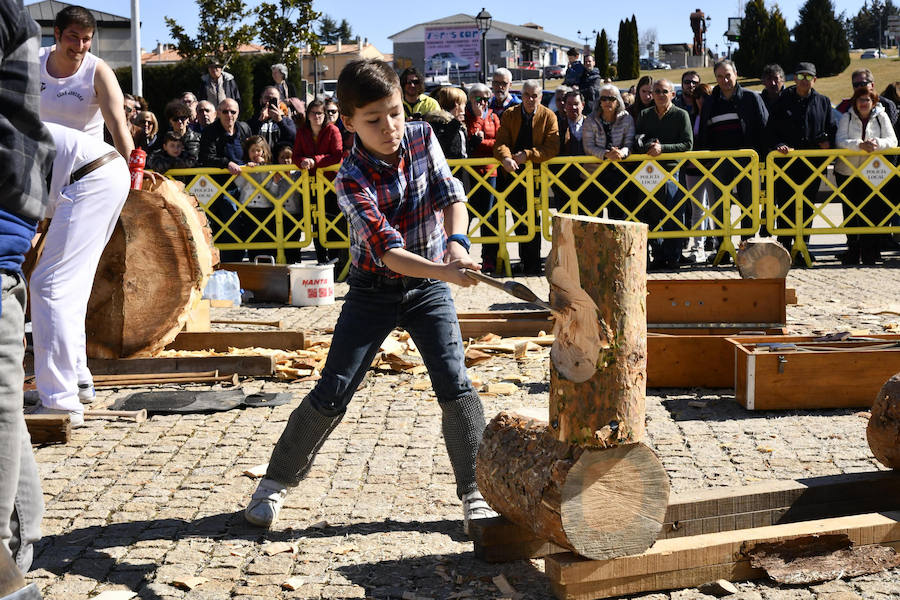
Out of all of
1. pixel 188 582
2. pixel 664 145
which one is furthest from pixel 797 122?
pixel 188 582

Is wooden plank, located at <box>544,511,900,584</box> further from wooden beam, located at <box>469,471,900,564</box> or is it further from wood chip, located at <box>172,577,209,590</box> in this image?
wood chip, located at <box>172,577,209,590</box>

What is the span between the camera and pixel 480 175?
12.2 m

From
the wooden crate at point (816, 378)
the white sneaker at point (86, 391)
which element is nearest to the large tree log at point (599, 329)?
the wooden crate at point (816, 378)

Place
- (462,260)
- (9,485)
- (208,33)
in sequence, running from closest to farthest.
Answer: (9,485), (462,260), (208,33)

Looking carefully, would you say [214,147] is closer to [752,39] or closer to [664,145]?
[664,145]

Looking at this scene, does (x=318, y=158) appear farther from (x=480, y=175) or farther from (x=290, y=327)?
(x=290, y=327)

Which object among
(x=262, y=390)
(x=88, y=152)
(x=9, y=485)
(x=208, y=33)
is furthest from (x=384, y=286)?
(x=208, y=33)

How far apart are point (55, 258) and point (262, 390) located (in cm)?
181

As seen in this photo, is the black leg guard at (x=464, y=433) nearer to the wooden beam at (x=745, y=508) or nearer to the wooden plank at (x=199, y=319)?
the wooden beam at (x=745, y=508)

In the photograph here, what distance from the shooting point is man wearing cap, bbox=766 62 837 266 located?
12.4 metres

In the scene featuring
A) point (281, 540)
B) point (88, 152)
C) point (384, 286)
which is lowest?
point (281, 540)

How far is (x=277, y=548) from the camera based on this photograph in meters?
3.99

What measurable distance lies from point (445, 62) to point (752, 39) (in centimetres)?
3280

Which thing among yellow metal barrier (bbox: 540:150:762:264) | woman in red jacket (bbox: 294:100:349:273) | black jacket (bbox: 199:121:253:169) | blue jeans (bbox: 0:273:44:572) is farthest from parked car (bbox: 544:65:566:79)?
blue jeans (bbox: 0:273:44:572)
